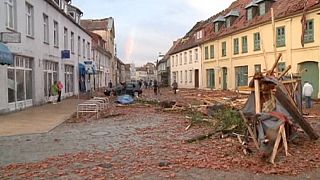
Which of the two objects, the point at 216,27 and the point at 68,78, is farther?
the point at 216,27

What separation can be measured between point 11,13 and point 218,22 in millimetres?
29766

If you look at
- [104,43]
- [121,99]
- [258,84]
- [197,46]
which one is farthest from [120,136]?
[104,43]

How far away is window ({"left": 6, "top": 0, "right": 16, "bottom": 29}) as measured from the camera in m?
19.4

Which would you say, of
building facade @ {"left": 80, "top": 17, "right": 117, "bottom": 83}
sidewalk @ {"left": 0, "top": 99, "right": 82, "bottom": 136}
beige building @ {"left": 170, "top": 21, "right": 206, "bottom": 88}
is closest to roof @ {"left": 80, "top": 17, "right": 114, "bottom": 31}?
building facade @ {"left": 80, "top": 17, "right": 117, "bottom": 83}

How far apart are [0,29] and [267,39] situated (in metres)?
21.9

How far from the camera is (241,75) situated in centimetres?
3862

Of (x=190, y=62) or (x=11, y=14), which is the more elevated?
(x=11, y=14)

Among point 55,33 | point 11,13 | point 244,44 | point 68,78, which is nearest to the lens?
point 11,13

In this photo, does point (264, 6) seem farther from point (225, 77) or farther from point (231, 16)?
point (225, 77)

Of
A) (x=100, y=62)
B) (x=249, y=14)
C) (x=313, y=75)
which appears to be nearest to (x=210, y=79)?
(x=249, y=14)

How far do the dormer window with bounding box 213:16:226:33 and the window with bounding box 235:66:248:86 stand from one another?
7.63 meters

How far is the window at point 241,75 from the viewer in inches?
1484

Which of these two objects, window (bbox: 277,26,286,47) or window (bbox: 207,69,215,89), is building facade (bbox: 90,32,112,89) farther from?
window (bbox: 277,26,286,47)

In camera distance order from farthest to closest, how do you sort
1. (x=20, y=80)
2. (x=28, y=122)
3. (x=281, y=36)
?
(x=281, y=36) < (x=20, y=80) < (x=28, y=122)
